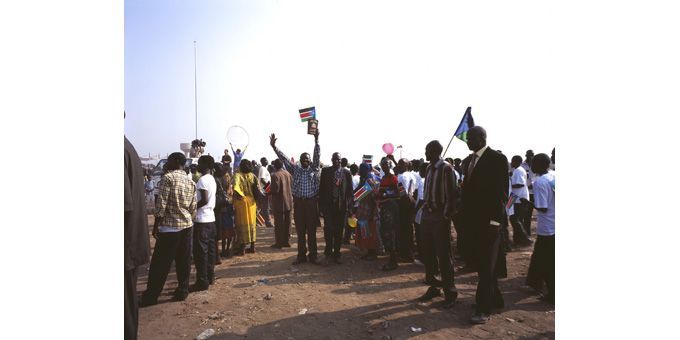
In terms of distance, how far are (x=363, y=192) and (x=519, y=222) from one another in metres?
4.13

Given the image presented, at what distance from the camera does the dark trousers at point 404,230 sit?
25.3 ft

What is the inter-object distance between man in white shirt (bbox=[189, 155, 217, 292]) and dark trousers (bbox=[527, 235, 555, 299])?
5193 mm

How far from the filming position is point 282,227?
29.7ft

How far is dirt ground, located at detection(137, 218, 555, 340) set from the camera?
14.3 ft

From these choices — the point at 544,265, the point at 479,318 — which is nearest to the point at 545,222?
the point at 544,265

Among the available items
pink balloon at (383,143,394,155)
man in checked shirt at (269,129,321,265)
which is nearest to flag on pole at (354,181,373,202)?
man in checked shirt at (269,129,321,265)

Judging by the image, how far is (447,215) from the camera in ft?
15.7

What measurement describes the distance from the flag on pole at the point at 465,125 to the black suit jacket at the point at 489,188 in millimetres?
2652

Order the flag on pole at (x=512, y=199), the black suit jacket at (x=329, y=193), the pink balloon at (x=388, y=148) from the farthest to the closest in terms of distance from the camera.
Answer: the pink balloon at (x=388, y=148)
the flag on pole at (x=512, y=199)
the black suit jacket at (x=329, y=193)

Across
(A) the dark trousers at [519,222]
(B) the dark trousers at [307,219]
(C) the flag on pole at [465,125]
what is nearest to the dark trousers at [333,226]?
(B) the dark trousers at [307,219]

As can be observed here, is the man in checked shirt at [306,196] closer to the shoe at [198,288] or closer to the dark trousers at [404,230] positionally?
the dark trousers at [404,230]
